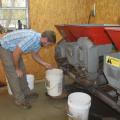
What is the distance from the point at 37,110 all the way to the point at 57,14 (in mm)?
2034

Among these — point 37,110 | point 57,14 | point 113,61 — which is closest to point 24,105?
point 37,110

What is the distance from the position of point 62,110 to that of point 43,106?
12.6 inches

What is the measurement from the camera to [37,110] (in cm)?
328

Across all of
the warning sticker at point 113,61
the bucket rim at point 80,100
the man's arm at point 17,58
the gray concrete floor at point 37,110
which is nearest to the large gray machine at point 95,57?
the warning sticker at point 113,61

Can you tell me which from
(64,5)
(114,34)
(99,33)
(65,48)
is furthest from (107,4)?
(114,34)

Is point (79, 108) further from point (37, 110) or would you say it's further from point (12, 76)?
point (12, 76)

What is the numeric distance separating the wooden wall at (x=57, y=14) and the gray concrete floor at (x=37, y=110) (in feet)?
2.99

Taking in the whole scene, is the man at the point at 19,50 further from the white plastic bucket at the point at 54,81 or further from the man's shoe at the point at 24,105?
the white plastic bucket at the point at 54,81

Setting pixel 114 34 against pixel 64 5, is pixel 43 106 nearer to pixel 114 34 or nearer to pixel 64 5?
pixel 114 34

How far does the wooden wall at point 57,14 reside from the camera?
167 inches

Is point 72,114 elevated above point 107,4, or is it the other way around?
point 107,4

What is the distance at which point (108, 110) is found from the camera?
319 cm

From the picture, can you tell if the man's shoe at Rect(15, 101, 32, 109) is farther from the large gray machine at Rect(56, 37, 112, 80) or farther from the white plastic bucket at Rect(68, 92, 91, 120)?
the large gray machine at Rect(56, 37, 112, 80)

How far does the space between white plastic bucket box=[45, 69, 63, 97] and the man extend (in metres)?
0.31
